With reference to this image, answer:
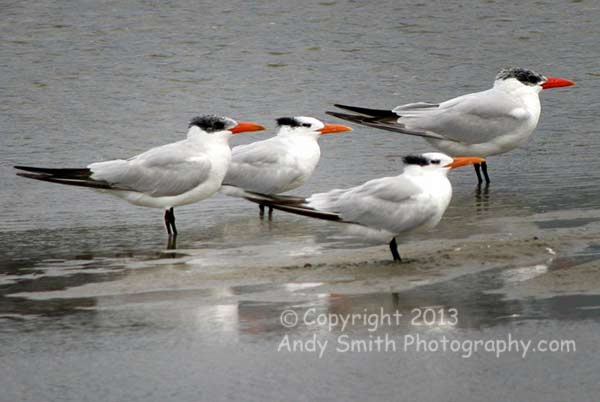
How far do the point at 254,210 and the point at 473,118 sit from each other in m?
2.03

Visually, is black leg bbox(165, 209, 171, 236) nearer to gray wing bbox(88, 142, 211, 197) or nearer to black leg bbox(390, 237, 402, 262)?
gray wing bbox(88, 142, 211, 197)

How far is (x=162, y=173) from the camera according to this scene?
8.73 meters

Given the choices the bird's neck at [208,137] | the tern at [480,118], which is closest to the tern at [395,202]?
the bird's neck at [208,137]

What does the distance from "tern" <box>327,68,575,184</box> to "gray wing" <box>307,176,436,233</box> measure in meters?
2.74

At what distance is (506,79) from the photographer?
10453 millimetres

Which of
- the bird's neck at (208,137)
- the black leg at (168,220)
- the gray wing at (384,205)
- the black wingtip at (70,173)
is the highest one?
the bird's neck at (208,137)

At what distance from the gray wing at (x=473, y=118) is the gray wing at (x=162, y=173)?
235 cm

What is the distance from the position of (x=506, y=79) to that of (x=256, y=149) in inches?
88.6

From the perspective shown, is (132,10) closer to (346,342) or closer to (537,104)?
(537,104)

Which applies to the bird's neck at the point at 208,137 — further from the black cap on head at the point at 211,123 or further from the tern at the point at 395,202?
the tern at the point at 395,202

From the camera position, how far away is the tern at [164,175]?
8688mm

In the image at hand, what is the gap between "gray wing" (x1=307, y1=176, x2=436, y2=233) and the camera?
7.36m

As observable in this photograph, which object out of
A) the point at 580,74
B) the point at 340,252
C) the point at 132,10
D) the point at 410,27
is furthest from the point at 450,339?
the point at 132,10

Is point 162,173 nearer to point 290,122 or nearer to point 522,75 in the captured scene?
point 290,122
